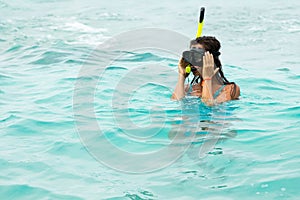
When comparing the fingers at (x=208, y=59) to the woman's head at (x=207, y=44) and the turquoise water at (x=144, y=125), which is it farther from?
the turquoise water at (x=144, y=125)

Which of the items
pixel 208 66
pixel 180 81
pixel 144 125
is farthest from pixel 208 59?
pixel 144 125

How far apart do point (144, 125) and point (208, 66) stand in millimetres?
982

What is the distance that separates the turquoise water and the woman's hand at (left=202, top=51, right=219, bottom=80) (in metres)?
0.45

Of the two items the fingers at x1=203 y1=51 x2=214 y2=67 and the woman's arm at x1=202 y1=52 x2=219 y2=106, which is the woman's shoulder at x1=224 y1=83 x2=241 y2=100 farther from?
the fingers at x1=203 y1=51 x2=214 y2=67

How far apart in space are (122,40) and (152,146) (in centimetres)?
639

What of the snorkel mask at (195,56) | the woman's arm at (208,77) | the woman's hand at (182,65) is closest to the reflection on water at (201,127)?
the woman's arm at (208,77)

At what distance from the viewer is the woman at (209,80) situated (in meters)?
4.98

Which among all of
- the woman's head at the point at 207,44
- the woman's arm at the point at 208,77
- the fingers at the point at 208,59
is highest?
the woman's head at the point at 207,44

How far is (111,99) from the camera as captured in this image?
654 centimetres

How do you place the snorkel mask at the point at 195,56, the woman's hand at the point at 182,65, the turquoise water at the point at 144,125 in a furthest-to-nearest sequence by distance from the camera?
the woman's hand at the point at 182,65, the snorkel mask at the point at 195,56, the turquoise water at the point at 144,125

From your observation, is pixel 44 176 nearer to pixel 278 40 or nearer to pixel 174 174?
pixel 174 174

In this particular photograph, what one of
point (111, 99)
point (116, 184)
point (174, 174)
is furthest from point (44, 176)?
point (111, 99)

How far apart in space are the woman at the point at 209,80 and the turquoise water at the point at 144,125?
15 cm

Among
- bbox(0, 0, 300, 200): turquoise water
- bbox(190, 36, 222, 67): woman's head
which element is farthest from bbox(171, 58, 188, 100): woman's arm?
bbox(190, 36, 222, 67): woman's head
